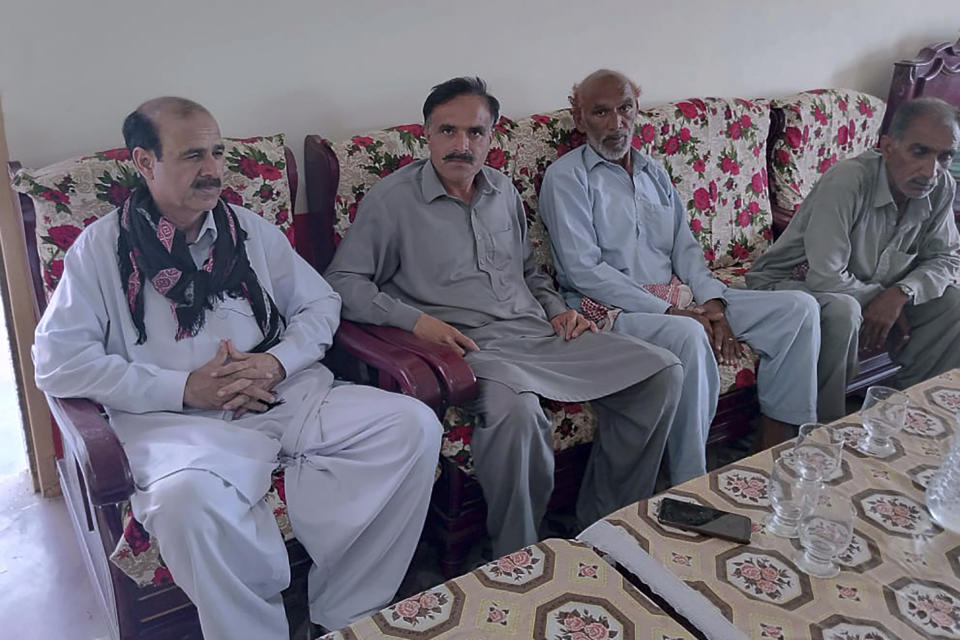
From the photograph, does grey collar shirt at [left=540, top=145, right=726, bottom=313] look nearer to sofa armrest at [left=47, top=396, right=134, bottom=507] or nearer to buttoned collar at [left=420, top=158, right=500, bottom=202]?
buttoned collar at [left=420, top=158, right=500, bottom=202]

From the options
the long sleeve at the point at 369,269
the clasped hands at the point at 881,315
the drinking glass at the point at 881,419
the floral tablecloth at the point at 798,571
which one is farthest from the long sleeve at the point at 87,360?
the clasped hands at the point at 881,315

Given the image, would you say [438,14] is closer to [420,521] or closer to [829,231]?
[829,231]

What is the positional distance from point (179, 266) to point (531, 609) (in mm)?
1052

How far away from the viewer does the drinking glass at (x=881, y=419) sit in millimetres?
1519

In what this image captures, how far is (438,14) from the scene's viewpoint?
234cm

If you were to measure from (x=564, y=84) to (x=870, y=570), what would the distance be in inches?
77.5

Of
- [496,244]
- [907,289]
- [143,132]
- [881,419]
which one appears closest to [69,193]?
[143,132]

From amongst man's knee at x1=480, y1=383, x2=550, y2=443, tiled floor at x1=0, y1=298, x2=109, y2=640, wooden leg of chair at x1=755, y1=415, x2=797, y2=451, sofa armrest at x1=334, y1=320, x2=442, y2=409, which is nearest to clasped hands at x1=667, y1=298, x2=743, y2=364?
wooden leg of chair at x1=755, y1=415, x2=797, y2=451

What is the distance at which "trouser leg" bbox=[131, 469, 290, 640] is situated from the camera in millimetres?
1350

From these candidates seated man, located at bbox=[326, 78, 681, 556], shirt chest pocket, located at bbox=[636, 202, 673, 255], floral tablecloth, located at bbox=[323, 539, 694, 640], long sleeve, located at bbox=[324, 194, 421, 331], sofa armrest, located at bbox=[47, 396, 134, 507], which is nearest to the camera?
floral tablecloth, located at bbox=[323, 539, 694, 640]

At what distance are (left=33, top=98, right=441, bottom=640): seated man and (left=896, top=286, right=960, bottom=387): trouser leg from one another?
5.88 ft

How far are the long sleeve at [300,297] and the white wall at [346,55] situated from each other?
468 millimetres

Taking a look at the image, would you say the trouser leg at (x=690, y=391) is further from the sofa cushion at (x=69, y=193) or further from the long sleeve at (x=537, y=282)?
the sofa cushion at (x=69, y=193)

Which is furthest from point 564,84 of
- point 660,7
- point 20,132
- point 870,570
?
point 870,570
